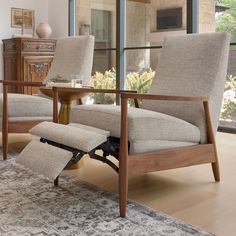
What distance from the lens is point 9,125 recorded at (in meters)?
3.04

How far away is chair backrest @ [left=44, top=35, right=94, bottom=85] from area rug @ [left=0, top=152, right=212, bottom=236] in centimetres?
138

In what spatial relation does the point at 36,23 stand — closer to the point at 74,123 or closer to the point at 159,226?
the point at 74,123

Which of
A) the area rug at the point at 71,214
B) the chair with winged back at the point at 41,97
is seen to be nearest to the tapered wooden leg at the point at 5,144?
the chair with winged back at the point at 41,97

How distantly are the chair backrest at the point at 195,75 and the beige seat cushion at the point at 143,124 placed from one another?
0.54ft

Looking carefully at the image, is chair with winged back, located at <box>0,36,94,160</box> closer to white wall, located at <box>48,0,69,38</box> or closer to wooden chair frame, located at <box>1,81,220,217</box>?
wooden chair frame, located at <box>1,81,220,217</box>

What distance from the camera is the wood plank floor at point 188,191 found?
5.86ft

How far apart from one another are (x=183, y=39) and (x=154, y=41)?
2.34 metres

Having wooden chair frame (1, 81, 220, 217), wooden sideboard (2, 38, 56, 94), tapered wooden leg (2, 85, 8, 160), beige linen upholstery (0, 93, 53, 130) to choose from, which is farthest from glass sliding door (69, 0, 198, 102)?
wooden chair frame (1, 81, 220, 217)

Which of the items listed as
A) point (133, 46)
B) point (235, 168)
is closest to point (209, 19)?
point (133, 46)

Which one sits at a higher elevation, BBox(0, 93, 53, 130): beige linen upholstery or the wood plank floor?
BBox(0, 93, 53, 130): beige linen upholstery

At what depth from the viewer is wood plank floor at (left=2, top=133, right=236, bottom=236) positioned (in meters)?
1.79

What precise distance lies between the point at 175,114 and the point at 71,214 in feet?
3.11

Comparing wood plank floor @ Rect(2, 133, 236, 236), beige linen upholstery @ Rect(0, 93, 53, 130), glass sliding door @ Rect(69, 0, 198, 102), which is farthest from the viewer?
glass sliding door @ Rect(69, 0, 198, 102)

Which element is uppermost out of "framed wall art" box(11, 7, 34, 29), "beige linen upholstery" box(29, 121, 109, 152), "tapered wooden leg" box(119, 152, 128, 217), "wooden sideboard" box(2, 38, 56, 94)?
"framed wall art" box(11, 7, 34, 29)
